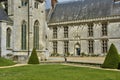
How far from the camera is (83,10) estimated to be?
153ft

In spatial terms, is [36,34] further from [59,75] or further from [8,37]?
[59,75]

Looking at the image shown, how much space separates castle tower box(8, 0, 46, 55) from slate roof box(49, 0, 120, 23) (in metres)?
11.5

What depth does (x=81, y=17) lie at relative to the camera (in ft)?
150

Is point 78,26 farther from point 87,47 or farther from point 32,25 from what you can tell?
point 32,25

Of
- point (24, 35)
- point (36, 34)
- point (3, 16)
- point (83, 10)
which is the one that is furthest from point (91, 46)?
point (3, 16)

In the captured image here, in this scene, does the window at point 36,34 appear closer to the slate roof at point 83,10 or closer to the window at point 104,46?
the slate roof at point 83,10

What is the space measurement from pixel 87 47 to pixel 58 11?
10254mm

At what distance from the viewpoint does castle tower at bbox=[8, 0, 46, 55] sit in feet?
115

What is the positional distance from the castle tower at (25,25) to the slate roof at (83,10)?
11536mm

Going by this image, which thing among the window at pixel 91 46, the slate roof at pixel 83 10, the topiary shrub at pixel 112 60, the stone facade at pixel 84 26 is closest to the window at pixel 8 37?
the stone facade at pixel 84 26

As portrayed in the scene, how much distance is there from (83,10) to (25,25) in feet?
48.8

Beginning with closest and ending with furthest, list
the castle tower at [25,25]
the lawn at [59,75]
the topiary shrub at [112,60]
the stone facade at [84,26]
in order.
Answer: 1. the lawn at [59,75]
2. the topiary shrub at [112,60]
3. the castle tower at [25,25]
4. the stone facade at [84,26]

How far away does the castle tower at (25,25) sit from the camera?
3512cm

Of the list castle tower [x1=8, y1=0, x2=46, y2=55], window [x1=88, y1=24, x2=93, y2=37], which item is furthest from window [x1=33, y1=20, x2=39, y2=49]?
window [x1=88, y1=24, x2=93, y2=37]
